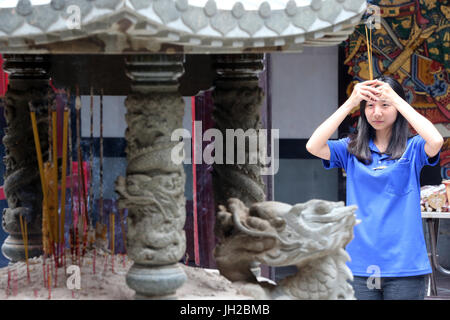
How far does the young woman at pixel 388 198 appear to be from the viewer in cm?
327

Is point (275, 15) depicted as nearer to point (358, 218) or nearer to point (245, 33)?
point (245, 33)

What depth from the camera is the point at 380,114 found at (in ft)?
10.9

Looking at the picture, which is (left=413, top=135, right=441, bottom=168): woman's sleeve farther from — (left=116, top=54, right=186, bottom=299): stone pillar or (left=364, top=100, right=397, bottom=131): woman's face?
(left=116, top=54, right=186, bottom=299): stone pillar

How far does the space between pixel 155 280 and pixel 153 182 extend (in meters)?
0.36

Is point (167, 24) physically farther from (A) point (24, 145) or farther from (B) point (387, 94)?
(A) point (24, 145)

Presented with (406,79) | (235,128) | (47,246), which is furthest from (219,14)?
(406,79)

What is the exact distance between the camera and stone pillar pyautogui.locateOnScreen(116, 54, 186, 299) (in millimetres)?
3020

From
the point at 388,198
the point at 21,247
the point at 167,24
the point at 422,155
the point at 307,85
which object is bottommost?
the point at 21,247

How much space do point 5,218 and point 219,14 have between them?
5.70ft

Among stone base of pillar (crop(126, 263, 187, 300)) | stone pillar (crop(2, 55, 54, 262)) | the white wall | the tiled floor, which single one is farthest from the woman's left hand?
the white wall

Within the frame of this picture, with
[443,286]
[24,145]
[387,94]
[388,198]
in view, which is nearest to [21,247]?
[24,145]

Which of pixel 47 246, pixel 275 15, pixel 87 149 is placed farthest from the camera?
pixel 87 149

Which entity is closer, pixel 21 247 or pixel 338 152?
pixel 338 152

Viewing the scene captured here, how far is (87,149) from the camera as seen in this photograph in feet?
21.1
